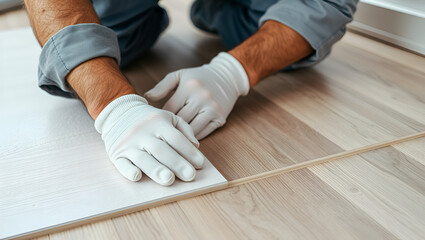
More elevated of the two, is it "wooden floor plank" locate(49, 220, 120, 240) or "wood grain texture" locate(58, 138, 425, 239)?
"wood grain texture" locate(58, 138, 425, 239)

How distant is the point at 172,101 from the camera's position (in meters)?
0.94

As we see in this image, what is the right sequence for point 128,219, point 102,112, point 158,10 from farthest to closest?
point 158,10, point 102,112, point 128,219

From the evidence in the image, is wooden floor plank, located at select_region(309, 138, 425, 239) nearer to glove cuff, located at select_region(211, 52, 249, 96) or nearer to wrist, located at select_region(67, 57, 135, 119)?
glove cuff, located at select_region(211, 52, 249, 96)

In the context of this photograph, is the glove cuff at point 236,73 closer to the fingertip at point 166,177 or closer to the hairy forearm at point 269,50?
the hairy forearm at point 269,50

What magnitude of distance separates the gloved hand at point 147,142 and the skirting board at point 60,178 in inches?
1.0

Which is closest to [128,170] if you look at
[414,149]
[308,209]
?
[308,209]

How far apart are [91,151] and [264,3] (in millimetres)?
788

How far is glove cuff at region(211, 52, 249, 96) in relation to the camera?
3.29 ft

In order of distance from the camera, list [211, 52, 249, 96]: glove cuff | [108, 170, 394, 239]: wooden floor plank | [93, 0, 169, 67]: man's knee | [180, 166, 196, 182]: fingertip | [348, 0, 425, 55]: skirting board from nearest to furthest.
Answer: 1. [108, 170, 394, 239]: wooden floor plank
2. [180, 166, 196, 182]: fingertip
3. [211, 52, 249, 96]: glove cuff
4. [348, 0, 425, 55]: skirting board
5. [93, 0, 169, 67]: man's knee

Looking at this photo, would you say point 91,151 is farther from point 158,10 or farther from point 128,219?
→ point 158,10

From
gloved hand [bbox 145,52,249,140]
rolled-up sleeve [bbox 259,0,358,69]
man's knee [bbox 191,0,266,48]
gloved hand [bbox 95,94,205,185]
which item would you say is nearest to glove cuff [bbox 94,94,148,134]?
gloved hand [bbox 95,94,205,185]

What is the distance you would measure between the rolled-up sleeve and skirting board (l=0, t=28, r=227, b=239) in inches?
19.1

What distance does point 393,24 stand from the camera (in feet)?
3.88

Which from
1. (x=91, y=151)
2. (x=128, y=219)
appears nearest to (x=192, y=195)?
(x=128, y=219)
